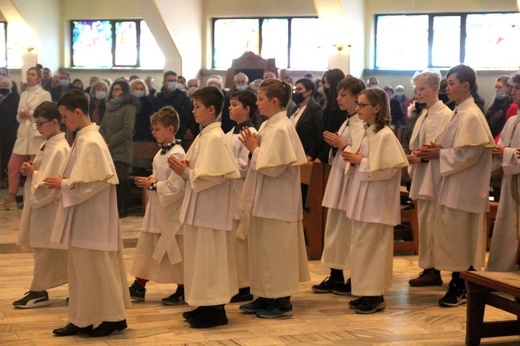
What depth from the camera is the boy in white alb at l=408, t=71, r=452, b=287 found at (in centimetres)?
645

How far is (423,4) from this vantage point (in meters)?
17.1

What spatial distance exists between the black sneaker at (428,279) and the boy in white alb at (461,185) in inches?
20.8

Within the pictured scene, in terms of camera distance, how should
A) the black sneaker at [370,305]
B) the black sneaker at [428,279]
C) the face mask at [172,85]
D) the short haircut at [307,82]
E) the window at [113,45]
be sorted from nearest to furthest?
the black sneaker at [370,305] → the black sneaker at [428,279] → the short haircut at [307,82] → the face mask at [172,85] → the window at [113,45]

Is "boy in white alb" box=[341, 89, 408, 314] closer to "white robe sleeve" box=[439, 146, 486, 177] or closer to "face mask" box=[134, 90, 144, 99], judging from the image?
"white robe sleeve" box=[439, 146, 486, 177]

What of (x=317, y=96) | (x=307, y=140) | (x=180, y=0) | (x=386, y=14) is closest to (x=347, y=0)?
(x=386, y=14)

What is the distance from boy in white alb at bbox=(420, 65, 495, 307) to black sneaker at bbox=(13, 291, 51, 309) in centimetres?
270

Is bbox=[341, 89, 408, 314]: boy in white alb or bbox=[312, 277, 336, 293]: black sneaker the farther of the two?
bbox=[312, 277, 336, 293]: black sneaker

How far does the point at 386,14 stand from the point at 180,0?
4.11m

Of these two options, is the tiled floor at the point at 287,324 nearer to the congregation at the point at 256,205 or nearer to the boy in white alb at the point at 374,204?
the congregation at the point at 256,205

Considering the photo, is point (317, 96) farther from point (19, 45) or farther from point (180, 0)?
point (19, 45)

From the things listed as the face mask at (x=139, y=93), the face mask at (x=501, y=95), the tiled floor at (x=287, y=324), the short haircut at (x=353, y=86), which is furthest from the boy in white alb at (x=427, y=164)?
the face mask at (x=139, y=93)

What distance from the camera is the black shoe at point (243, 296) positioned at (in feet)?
20.3

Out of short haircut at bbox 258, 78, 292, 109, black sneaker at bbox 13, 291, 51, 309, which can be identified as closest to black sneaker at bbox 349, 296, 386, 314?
short haircut at bbox 258, 78, 292, 109

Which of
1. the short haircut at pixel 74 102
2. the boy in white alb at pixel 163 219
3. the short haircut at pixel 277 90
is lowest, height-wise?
the boy in white alb at pixel 163 219
